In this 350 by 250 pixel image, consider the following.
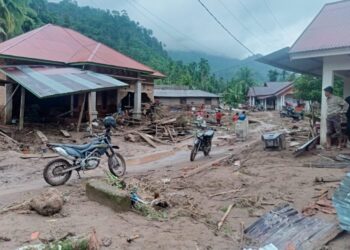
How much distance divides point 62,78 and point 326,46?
11.5 meters

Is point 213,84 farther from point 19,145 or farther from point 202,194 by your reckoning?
point 202,194

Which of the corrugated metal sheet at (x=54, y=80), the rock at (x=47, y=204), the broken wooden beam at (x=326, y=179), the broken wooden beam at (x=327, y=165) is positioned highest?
the corrugated metal sheet at (x=54, y=80)

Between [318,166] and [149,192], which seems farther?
[318,166]

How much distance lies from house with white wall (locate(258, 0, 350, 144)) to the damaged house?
28.5 feet

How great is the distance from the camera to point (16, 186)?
9148 mm

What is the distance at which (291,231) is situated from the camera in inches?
217

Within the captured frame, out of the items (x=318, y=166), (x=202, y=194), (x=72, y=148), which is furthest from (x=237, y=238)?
(x=72, y=148)

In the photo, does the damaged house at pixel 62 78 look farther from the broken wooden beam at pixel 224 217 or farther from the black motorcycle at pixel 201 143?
the broken wooden beam at pixel 224 217

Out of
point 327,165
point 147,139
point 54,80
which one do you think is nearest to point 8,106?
point 54,80

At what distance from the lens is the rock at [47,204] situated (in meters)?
5.67

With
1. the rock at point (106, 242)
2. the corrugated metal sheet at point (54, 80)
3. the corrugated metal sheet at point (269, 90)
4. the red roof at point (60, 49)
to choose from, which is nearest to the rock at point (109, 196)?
the rock at point (106, 242)

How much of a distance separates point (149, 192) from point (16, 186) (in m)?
3.86

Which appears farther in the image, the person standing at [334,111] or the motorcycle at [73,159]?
the person standing at [334,111]

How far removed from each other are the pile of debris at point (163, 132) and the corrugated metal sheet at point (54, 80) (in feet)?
8.99
